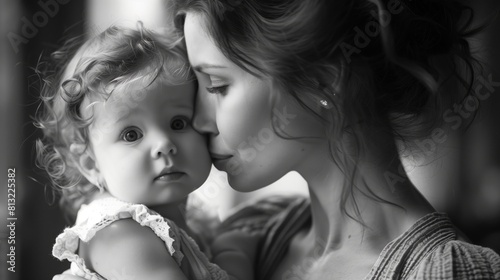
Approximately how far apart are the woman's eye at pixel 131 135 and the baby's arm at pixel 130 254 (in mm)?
140

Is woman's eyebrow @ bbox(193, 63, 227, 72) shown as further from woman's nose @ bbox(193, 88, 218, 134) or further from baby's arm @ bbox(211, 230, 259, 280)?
baby's arm @ bbox(211, 230, 259, 280)

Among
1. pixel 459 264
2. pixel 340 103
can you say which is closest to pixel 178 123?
pixel 340 103

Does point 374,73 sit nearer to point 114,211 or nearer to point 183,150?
point 183,150

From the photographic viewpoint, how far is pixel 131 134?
99 cm

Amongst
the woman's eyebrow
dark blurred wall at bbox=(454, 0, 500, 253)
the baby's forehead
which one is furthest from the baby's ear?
dark blurred wall at bbox=(454, 0, 500, 253)

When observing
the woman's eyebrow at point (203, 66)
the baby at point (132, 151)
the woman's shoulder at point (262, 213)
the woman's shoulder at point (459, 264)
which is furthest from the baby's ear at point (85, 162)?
the woman's shoulder at point (459, 264)

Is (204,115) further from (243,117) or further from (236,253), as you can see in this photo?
(236,253)

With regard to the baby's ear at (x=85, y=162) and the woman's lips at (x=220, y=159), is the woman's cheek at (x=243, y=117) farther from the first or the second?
the baby's ear at (x=85, y=162)

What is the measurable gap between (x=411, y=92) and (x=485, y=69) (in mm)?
389

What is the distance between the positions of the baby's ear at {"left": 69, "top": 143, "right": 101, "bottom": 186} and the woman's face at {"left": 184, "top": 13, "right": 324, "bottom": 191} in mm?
Answer: 204

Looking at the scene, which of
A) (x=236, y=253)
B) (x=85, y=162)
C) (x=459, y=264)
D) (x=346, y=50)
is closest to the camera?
(x=459, y=264)

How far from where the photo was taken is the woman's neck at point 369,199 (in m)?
1.00

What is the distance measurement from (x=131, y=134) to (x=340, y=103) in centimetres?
35

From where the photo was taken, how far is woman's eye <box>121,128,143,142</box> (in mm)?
985
